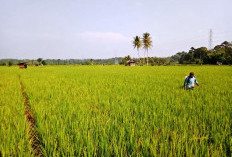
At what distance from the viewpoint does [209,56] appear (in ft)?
133

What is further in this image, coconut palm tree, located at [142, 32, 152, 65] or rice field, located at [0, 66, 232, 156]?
coconut palm tree, located at [142, 32, 152, 65]

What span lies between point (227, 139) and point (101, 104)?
2.28 meters

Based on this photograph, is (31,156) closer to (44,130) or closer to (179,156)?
(44,130)

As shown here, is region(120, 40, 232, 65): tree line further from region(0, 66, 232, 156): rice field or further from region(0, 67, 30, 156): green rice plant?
region(0, 67, 30, 156): green rice plant

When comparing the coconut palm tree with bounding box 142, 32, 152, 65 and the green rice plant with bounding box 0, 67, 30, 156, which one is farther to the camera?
the coconut palm tree with bounding box 142, 32, 152, 65

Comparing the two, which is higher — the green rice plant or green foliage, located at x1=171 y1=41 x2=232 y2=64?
green foliage, located at x1=171 y1=41 x2=232 y2=64

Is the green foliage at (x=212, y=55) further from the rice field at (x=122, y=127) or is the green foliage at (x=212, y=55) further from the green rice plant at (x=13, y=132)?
the green rice plant at (x=13, y=132)

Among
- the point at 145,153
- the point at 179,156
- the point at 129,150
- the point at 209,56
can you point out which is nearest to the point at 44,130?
the point at 129,150

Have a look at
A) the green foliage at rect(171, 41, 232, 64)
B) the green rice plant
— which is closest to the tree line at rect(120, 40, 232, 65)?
the green foliage at rect(171, 41, 232, 64)

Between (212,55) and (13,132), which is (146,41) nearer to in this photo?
(212,55)

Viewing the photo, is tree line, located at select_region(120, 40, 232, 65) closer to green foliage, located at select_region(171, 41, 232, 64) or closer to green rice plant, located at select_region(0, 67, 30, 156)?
green foliage, located at select_region(171, 41, 232, 64)

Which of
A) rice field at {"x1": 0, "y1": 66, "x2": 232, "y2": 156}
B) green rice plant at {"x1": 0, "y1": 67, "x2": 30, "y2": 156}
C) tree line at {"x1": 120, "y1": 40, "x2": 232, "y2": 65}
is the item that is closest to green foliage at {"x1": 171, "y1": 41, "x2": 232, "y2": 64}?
Answer: tree line at {"x1": 120, "y1": 40, "x2": 232, "y2": 65}

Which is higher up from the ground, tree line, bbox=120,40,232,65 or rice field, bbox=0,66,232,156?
tree line, bbox=120,40,232,65

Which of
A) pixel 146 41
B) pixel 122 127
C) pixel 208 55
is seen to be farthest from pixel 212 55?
pixel 122 127
